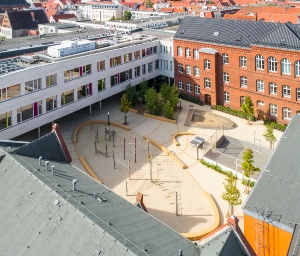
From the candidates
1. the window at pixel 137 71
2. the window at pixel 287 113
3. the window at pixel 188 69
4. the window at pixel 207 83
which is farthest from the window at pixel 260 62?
the window at pixel 137 71

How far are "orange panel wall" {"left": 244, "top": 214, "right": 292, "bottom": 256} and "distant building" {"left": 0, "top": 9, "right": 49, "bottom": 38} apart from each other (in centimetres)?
9507

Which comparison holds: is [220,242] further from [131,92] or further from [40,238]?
[131,92]

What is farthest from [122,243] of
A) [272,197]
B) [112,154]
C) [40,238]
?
[112,154]

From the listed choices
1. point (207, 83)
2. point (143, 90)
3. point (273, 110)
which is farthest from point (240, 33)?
point (143, 90)

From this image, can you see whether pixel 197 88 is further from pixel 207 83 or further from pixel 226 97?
pixel 226 97

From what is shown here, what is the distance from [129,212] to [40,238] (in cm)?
425

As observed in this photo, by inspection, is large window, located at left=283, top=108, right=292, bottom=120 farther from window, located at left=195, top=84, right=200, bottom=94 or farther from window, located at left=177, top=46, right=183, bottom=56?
window, located at left=177, top=46, right=183, bottom=56

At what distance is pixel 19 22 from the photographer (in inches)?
4286

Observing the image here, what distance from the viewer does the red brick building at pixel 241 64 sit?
46750 millimetres

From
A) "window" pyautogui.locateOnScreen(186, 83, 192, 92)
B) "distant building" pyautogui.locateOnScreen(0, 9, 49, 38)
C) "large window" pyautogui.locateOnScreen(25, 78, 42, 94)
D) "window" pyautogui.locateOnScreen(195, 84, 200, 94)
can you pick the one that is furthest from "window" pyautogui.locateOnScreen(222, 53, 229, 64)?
"distant building" pyautogui.locateOnScreen(0, 9, 49, 38)

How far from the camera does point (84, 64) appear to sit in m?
48.0

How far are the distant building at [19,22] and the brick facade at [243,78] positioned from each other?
208 ft

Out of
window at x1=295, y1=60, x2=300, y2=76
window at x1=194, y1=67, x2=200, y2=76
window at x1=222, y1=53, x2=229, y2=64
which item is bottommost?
window at x1=194, y1=67, x2=200, y2=76

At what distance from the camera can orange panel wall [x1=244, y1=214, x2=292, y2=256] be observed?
21.8 meters
